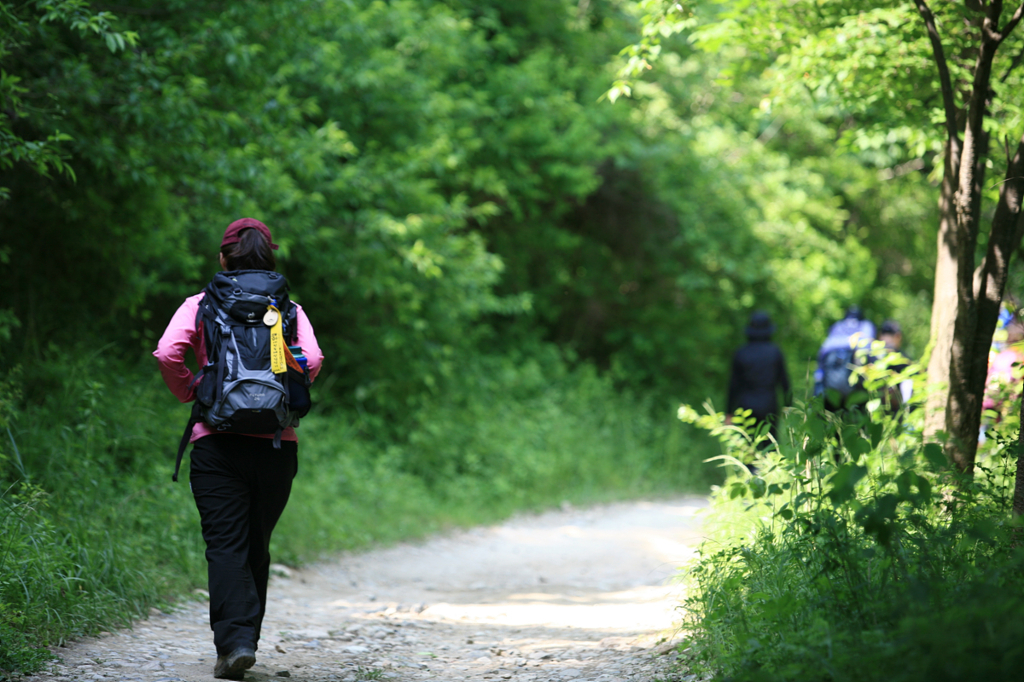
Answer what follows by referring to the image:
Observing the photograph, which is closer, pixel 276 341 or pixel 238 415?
pixel 238 415

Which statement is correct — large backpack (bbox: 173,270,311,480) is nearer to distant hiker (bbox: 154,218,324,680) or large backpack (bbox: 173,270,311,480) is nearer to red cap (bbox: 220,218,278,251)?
distant hiker (bbox: 154,218,324,680)

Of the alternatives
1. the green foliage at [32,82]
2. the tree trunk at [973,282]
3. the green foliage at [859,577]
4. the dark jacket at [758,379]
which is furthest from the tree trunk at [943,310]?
the green foliage at [32,82]

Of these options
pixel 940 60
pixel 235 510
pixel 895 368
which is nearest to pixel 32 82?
pixel 235 510

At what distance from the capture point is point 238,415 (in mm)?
3645

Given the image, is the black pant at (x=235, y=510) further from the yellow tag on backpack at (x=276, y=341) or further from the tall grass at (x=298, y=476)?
the tall grass at (x=298, y=476)

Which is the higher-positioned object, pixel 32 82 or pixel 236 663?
pixel 32 82

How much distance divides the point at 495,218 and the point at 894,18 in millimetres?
9788

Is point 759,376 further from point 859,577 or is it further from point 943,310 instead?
point 859,577

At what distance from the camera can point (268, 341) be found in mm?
3787

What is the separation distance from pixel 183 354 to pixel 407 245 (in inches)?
248

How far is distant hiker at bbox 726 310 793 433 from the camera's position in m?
9.66

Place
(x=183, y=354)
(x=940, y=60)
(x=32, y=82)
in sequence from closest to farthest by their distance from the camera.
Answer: (x=183, y=354), (x=940, y=60), (x=32, y=82)

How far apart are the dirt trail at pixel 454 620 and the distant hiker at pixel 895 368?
1.52 meters

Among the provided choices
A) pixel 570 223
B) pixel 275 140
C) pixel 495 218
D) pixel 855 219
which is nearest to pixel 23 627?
pixel 275 140
